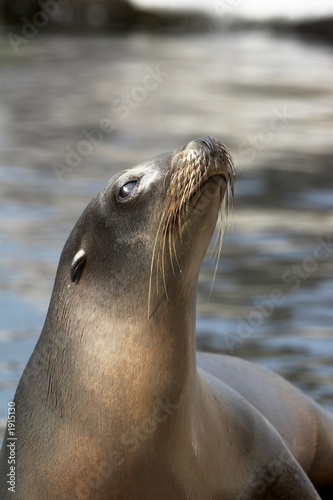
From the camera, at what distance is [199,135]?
13625 millimetres

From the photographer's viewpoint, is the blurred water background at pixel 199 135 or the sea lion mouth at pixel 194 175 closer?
the sea lion mouth at pixel 194 175

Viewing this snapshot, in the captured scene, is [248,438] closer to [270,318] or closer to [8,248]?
[270,318]

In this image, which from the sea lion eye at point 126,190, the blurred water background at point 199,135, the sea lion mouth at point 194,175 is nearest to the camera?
the sea lion mouth at point 194,175

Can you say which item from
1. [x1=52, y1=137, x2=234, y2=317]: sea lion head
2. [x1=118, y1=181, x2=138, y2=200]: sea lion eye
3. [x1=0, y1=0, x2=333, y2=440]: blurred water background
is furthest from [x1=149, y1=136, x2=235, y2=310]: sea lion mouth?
[x1=0, y1=0, x2=333, y2=440]: blurred water background

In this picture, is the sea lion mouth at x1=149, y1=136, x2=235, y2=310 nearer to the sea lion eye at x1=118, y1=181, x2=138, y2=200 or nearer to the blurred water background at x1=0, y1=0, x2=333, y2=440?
the sea lion eye at x1=118, y1=181, x2=138, y2=200

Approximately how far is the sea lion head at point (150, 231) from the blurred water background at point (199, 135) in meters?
1.81

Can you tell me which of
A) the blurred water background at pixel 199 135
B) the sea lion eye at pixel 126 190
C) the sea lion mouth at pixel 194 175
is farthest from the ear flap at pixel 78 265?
the blurred water background at pixel 199 135

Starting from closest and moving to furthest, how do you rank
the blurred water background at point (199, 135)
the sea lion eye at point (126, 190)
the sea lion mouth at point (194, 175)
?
the sea lion mouth at point (194, 175) → the sea lion eye at point (126, 190) → the blurred water background at point (199, 135)

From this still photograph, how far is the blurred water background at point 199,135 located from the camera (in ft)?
22.3

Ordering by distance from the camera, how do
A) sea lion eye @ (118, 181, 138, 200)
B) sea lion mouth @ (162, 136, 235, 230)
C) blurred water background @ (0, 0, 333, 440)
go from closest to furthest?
sea lion mouth @ (162, 136, 235, 230) < sea lion eye @ (118, 181, 138, 200) < blurred water background @ (0, 0, 333, 440)

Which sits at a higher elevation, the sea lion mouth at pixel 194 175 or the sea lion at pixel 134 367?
the sea lion mouth at pixel 194 175

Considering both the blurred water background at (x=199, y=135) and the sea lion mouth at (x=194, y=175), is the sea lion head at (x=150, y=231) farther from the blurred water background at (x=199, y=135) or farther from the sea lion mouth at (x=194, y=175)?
the blurred water background at (x=199, y=135)

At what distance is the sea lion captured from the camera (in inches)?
136

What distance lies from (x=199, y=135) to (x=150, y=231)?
10122 mm
